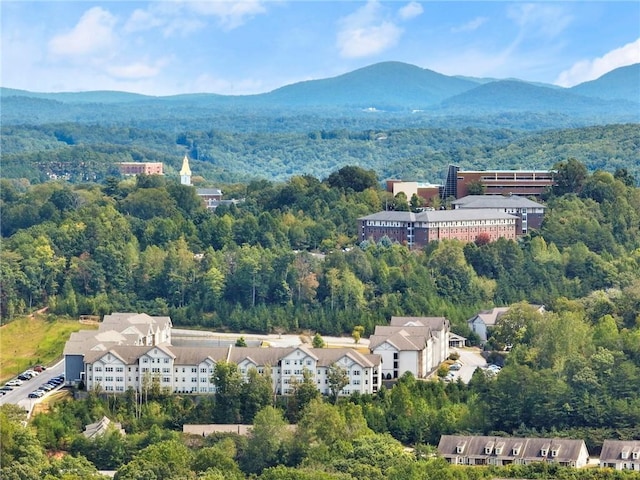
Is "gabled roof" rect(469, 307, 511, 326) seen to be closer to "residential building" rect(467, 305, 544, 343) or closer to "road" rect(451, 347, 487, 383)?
"residential building" rect(467, 305, 544, 343)

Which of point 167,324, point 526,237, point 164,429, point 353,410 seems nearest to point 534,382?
point 353,410

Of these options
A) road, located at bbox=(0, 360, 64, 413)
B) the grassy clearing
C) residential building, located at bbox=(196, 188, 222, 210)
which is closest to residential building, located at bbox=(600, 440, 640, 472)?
road, located at bbox=(0, 360, 64, 413)

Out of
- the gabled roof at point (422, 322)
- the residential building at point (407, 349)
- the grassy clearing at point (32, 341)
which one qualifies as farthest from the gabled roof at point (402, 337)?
the grassy clearing at point (32, 341)

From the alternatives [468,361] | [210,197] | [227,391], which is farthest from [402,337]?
[210,197]

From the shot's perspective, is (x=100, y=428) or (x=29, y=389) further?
(x=29, y=389)

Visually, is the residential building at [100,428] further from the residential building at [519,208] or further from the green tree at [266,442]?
the residential building at [519,208]

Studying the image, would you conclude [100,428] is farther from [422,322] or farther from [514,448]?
[422,322]

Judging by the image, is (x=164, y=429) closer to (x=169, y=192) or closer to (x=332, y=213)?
(x=332, y=213)
